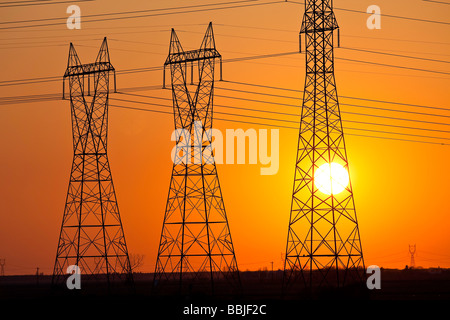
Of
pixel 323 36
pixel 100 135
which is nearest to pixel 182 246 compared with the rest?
pixel 100 135

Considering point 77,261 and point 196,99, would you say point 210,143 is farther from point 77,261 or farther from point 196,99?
point 77,261

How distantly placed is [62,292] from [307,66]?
128ft

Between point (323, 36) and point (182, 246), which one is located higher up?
point (323, 36)

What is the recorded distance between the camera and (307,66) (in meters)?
83.8
